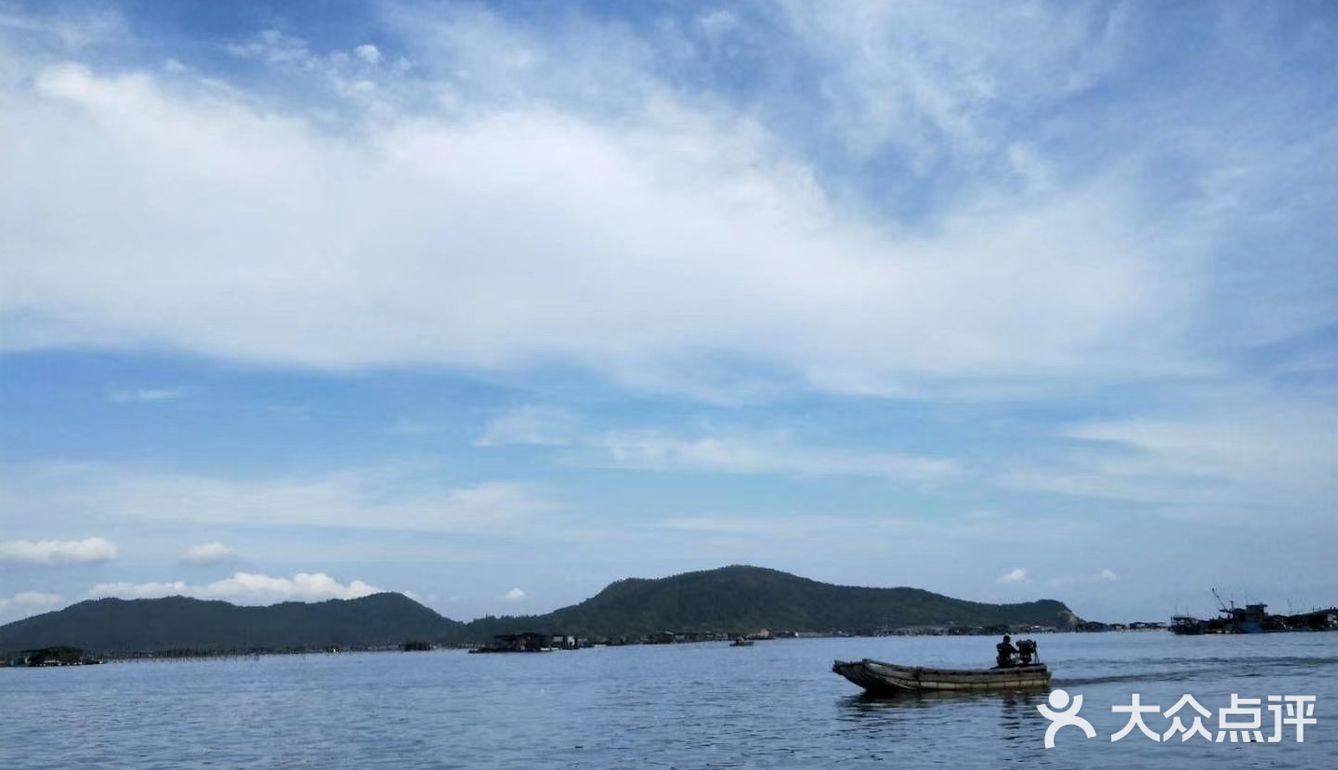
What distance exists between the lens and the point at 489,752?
50844mm

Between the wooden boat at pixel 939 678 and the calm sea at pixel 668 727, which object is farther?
the wooden boat at pixel 939 678

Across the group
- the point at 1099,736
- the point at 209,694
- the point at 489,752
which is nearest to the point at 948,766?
the point at 1099,736

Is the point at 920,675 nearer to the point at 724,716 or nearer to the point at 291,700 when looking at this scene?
the point at 724,716

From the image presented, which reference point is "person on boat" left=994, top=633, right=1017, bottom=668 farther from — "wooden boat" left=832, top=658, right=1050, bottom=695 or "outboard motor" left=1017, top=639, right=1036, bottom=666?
"wooden boat" left=832, top=658, right=1050, bottom=695

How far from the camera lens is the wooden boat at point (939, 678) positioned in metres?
67.9

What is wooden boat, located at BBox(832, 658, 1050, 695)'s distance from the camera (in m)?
67.9

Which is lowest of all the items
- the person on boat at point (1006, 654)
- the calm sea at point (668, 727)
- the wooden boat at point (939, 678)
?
the calm sea at point (668, 727)

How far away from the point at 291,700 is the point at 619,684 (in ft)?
103

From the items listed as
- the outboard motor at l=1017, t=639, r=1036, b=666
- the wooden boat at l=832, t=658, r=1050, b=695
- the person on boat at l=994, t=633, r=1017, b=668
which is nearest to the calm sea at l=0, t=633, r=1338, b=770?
the wooden boat at l=832, t=658, r=1050, b=695

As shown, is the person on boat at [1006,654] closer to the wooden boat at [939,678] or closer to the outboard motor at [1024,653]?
the outboard motor at [1024,653]

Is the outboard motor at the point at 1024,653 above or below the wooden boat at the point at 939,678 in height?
above

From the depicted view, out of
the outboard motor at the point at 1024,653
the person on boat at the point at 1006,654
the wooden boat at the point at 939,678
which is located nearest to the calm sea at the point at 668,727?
the wooden boat at the point at 939,678

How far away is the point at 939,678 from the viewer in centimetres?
6800

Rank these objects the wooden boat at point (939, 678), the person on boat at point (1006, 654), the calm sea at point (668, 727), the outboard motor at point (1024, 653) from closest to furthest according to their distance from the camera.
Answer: the calm sea at point (668, 727), the wooden boat at point (939, 678), the person on boat at point (1006, 654), the outboard motor at point (1024, 653)
